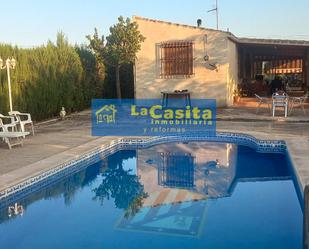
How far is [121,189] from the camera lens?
8.62 meters

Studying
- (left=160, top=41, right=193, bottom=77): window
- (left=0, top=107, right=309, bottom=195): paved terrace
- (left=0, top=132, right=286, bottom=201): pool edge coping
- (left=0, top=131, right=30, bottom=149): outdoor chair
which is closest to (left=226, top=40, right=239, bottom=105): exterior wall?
(left=0, top=107, right=309, bottom=195): paved terrace

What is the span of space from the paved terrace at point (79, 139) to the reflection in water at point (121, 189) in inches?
40.7

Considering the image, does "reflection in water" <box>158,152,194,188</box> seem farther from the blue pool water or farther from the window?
the window

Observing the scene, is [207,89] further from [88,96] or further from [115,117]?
[88,96]

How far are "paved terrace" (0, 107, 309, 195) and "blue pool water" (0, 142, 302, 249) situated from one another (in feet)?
1.60

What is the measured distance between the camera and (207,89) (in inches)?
731

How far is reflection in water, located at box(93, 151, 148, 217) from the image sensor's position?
751 centimetres

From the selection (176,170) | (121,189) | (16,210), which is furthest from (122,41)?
(16,210)

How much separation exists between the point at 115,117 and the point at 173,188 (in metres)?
9.36

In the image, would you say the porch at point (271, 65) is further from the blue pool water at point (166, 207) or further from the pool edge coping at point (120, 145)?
the blue pool water at point (166, 207)

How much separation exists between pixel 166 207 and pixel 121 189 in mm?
1821

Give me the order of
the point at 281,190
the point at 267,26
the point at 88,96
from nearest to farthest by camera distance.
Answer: the point at 281,190 < the point at 88,96 < the point at 267,26

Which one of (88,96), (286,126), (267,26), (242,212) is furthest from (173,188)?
(267,26)

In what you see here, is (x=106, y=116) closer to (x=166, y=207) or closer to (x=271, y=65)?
(x=166, y=207)
